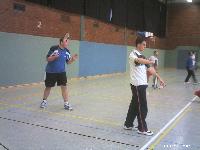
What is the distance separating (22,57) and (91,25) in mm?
6677

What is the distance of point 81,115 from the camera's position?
7293 mm

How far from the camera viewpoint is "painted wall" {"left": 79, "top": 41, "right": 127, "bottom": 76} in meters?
17.8

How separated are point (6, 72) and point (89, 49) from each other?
6.99 meters

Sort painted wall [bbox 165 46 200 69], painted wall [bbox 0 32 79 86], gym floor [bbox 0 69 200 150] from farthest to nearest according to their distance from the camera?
painted wall [bbox 165 46 200 69] → painted wall [bbox 0 32 79 86] → gym floor [bbox 0 69 200 150]

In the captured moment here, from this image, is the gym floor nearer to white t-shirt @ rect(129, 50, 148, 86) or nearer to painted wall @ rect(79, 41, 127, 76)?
white t-shirt @ rect(129, 50, 148, 86)

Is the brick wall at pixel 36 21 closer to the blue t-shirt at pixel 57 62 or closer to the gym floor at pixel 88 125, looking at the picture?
the gym floor at pixel 88 125

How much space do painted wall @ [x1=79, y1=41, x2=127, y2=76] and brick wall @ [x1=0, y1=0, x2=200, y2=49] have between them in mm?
476

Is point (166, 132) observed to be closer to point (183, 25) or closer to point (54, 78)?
point (54, 78)

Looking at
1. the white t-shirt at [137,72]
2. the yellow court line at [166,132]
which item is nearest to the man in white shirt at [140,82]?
the white t-shirt at [137,72]

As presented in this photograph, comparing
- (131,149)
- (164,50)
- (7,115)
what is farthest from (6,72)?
(164,50)

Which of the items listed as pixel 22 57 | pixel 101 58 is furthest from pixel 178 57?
pixel 22 57

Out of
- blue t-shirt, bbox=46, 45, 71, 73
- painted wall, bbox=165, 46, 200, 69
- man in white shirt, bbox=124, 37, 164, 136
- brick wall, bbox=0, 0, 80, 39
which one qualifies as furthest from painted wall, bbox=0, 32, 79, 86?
painted wall, bbox=165, 46, 200, 69

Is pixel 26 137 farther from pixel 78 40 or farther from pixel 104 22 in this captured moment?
pixel 104 22

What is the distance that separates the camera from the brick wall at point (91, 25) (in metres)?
12.8
